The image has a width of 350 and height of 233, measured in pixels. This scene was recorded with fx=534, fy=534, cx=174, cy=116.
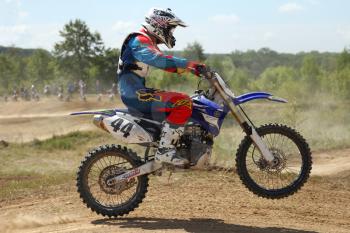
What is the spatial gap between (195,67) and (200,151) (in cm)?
103

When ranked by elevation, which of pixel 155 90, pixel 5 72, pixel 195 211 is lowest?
pixel 195 211

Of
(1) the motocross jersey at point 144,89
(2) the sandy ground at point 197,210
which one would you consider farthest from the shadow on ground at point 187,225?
(1) the motocross jersey at point 144,89

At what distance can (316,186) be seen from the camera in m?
9.93

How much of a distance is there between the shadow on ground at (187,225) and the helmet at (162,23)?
2.28 m

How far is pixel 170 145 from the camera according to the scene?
6574 mm

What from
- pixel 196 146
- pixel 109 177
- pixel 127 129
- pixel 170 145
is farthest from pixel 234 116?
pixel 109 177

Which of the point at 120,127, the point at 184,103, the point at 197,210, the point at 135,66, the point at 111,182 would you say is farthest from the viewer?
the point at 197,210

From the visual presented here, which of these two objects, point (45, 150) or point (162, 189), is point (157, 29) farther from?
point (45, 150)

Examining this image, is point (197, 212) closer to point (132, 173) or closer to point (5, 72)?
point (132, 173)

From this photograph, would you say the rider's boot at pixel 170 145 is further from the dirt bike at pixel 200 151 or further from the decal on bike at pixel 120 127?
the decal on bike at pixel 120 127

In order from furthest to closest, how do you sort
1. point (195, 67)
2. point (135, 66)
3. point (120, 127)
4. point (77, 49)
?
point (77, 49) < point (120, 127) < point (135, 66) < point (195, 67)

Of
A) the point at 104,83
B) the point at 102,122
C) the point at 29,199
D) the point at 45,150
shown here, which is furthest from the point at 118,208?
the point at 104,83

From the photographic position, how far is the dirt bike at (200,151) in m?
6.61

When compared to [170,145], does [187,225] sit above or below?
below
